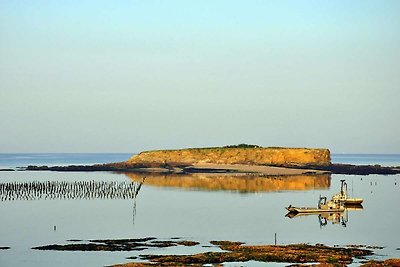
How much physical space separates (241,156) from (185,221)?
123394 millimetres

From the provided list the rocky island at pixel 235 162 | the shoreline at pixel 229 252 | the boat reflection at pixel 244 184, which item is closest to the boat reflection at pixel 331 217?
the shoreline at pixel 229 252

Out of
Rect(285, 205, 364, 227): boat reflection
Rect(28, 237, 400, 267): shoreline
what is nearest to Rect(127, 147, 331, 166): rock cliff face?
Rect(285, 205, 364, 227): boat reflection

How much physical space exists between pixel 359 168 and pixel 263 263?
140m

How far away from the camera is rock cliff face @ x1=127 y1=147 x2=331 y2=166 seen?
186875mm

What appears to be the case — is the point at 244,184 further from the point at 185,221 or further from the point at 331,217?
the point at 185,221

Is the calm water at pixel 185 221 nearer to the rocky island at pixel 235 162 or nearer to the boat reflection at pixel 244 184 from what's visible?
the boat reflection at pixel 244 184

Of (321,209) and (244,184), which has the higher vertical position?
(244,184)

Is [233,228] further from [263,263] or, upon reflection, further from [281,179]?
[281,179]

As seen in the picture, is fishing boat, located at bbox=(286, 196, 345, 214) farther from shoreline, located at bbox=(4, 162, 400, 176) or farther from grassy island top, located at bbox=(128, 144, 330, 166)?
grassy island top, located at bbox=(128, 144, 330, 166)

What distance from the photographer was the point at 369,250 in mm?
51250

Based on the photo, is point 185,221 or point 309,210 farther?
point 309,210

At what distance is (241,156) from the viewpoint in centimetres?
19300

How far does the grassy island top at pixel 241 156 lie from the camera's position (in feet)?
614

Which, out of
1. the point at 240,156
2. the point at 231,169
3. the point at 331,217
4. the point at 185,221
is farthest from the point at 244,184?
the point at 240,156
